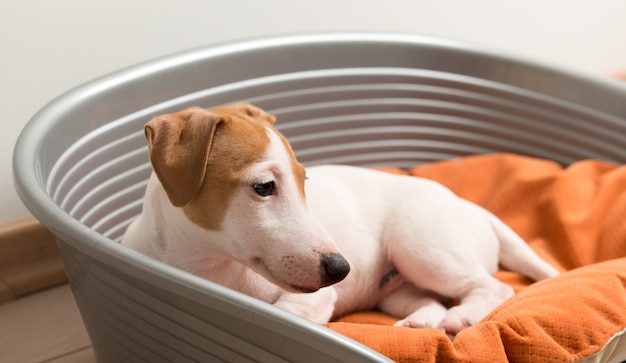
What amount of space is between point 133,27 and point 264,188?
896mm

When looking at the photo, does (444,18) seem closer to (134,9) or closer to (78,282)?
(134,9)

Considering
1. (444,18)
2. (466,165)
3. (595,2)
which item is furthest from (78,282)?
(595,2)

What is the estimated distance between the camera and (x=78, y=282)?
1437 mm

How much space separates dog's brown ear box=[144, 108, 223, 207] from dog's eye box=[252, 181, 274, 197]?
0.08 m

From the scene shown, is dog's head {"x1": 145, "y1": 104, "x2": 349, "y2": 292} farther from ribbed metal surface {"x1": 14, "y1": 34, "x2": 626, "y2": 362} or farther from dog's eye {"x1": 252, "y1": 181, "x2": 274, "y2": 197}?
ribbed metal surface {"x1": 14, "y1": 34, "x2": 626, "y2": 362}

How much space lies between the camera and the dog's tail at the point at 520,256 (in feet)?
5.64

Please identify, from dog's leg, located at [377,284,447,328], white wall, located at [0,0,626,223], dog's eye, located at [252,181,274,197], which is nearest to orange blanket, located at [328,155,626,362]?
dog's leg, located at [377,284,447,328]

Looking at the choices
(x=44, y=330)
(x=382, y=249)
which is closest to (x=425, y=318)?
(x=382, y=249)

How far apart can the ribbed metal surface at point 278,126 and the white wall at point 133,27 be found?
0.19 m

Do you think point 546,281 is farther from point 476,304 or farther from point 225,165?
point 225,165

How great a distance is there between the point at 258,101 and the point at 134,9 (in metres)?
0.37

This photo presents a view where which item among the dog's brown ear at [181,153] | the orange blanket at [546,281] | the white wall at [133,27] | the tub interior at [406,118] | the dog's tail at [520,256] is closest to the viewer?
the dog's brown ear at [181,153]

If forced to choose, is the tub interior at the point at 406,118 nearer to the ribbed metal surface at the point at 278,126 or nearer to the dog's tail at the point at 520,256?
the ribbed metal surface at the point at 278,126

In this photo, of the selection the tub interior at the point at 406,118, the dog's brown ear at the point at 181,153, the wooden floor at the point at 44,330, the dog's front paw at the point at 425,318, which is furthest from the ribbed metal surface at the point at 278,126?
the dog's front paw at the point at 425,318
